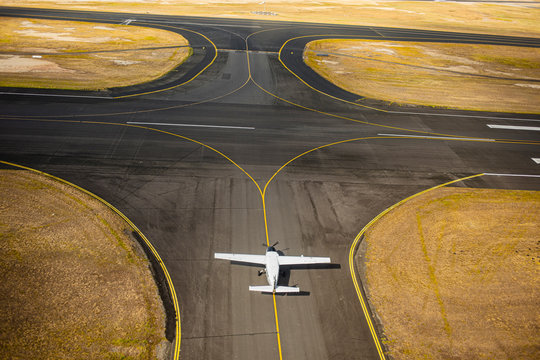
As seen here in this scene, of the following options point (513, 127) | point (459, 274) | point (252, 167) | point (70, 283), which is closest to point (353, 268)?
point (459, 274)

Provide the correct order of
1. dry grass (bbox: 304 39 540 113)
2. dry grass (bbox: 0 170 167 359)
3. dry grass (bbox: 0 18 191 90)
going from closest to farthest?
dry grass (bbox: 0 170 167 359) → dry grass (bbox: 0 18 191 90) → dry grass (bbox: 304 39 540 113)

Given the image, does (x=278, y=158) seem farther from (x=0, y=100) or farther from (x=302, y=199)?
(x=0, y=100)

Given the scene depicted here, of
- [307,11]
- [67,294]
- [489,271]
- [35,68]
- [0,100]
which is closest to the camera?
[67,294]

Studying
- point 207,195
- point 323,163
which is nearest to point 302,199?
point 323,163

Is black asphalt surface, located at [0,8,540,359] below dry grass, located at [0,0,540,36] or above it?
below

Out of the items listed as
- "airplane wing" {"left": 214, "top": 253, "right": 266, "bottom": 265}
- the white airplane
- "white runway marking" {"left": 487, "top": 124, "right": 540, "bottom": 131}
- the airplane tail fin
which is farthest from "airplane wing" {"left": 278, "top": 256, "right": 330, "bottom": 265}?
"white runway marking" {"left": 487, "top": 124, "right": 540, "bottom": 131}

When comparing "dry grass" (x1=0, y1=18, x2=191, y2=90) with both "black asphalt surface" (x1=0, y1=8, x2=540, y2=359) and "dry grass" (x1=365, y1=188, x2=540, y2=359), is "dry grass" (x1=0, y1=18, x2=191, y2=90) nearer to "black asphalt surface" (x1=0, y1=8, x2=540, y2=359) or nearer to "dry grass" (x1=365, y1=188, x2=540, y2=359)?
"black asphalt surface" (x1=0, y1=8, x2=540, y2=359)
